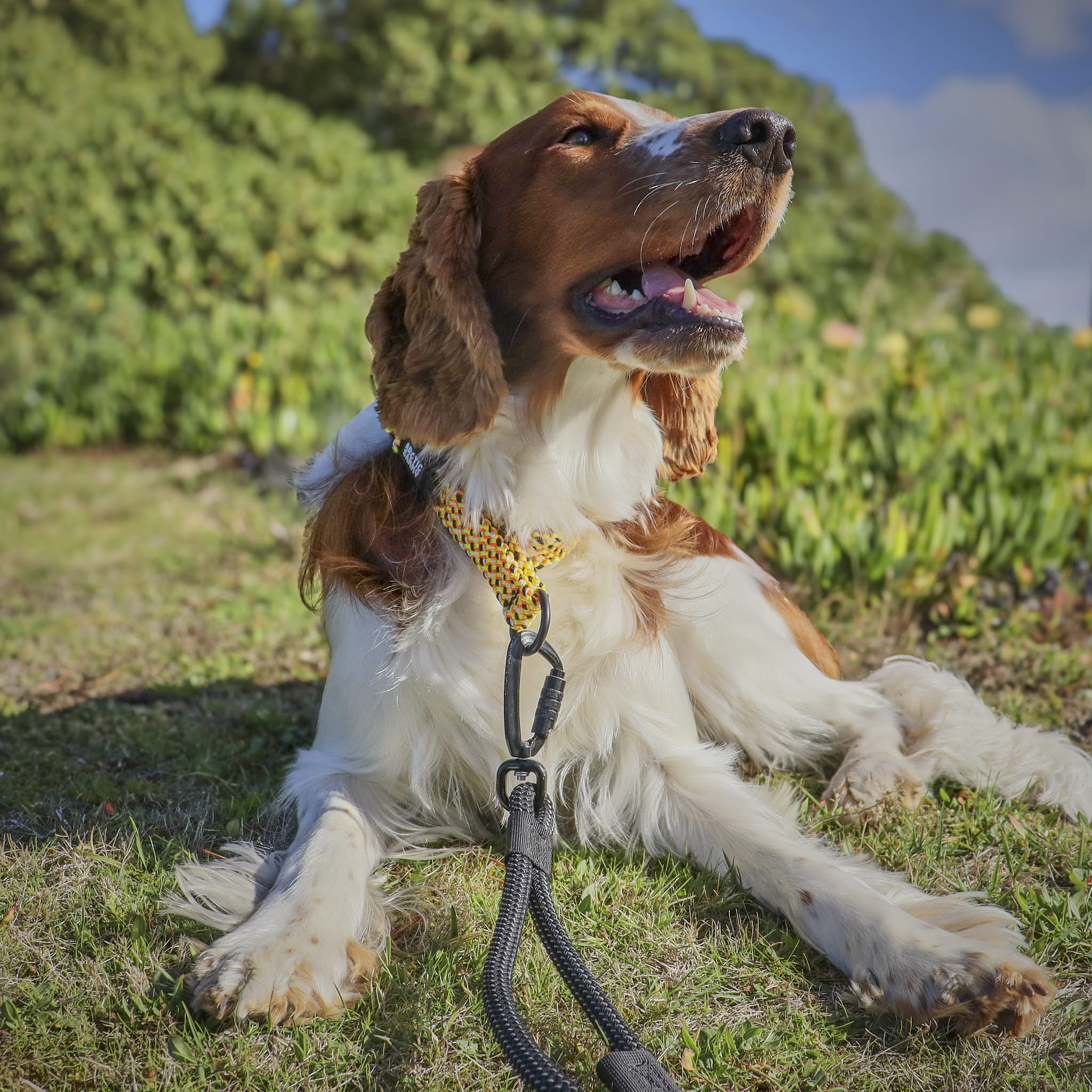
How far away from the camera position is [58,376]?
778 centimetres

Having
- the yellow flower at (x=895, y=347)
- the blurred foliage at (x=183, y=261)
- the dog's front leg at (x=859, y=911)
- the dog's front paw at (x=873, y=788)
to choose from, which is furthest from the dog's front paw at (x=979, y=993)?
the blurred foliage at (x=183, y=261)

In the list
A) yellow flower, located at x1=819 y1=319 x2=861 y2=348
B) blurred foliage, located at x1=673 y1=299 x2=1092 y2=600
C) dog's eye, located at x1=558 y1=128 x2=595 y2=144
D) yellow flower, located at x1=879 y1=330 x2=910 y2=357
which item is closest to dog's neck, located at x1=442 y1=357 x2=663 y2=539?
dog's eye, located at x1=558 y1=128 x2=595 y2=144

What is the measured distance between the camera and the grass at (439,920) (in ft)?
5.77

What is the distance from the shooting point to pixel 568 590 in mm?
2354

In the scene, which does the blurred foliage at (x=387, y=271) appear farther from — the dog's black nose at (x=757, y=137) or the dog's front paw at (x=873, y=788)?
the dog's black nose at (x=757, y=137)

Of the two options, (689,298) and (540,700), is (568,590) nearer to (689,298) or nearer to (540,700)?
(540,700)

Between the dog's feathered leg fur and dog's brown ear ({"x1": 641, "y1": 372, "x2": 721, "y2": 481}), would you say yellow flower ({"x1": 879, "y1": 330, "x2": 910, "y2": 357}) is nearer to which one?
the dog's feathered leg fur

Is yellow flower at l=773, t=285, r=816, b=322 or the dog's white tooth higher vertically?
yellow flower at l=773, t=285, r=816, b=322

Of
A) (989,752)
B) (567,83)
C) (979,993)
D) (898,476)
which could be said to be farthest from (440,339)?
(567,83)

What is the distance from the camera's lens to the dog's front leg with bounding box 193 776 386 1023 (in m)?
1.81

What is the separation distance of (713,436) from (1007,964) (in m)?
1.38

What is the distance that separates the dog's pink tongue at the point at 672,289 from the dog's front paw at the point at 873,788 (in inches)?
46.7

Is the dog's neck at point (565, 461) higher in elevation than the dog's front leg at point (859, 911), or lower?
higher

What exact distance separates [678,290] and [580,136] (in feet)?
1.39
